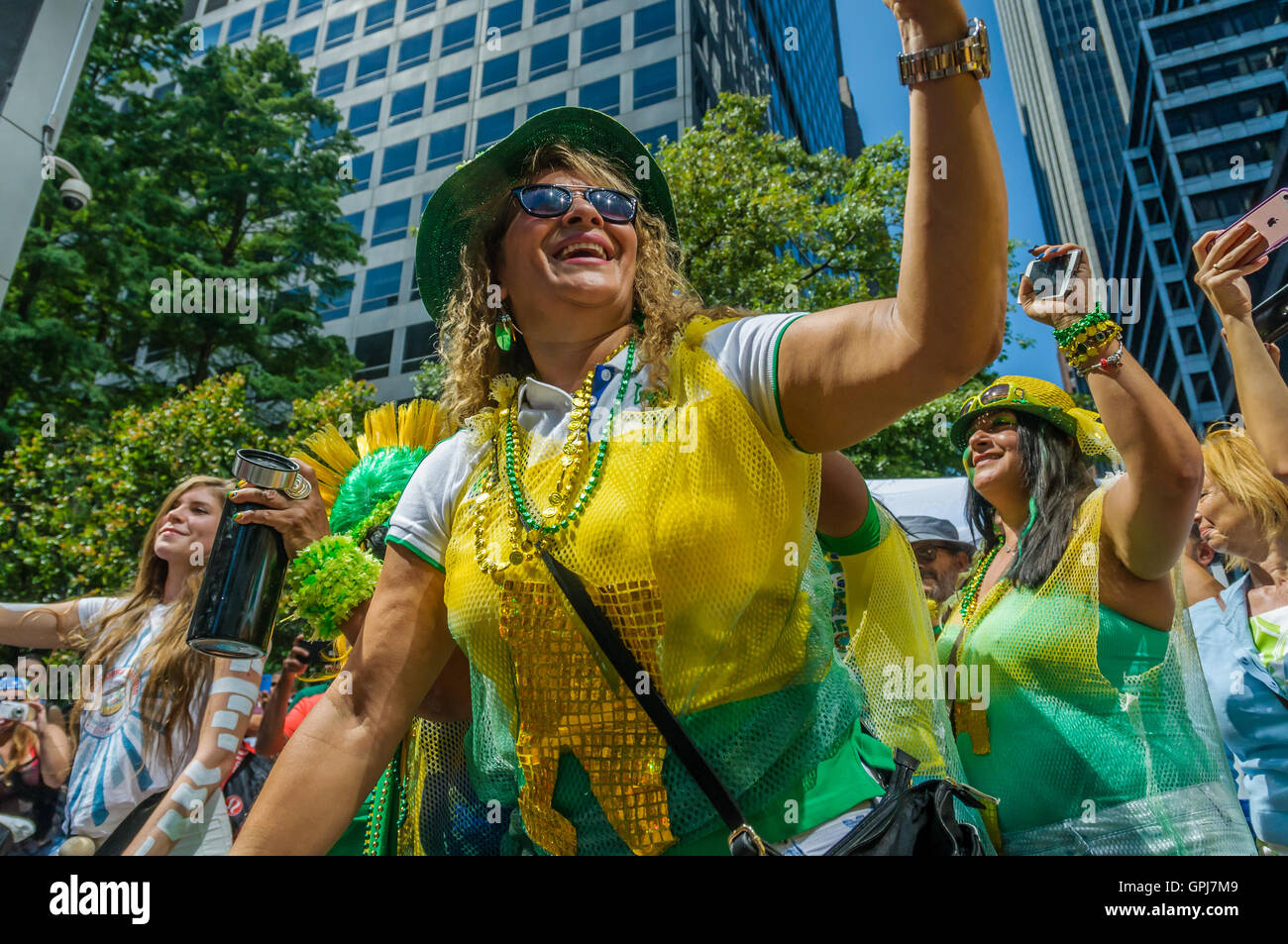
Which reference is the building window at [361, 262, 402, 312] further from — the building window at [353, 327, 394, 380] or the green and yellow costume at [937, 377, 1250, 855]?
the green and yellow costume at [937, 377, 1250, 855]

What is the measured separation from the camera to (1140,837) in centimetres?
195

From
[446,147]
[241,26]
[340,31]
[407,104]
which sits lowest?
[446,147]

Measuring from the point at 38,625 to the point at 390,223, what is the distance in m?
26.7

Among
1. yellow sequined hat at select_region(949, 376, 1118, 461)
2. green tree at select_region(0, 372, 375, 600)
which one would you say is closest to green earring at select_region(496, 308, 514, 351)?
yellow sequined hat at select_region(949, 376, 1118, 461)

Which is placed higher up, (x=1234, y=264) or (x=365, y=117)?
(x=365, y=117)

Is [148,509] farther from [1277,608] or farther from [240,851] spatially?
[1277,608]

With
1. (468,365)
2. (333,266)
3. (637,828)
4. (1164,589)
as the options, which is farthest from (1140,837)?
(333,266)

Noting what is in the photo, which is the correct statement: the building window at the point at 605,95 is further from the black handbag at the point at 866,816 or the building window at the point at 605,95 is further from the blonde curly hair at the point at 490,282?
the black handbag at the point at 866,816

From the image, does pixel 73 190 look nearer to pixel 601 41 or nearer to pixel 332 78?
pixel 601 41

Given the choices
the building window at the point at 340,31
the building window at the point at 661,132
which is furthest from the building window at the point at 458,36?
the building window at the point at 661,132

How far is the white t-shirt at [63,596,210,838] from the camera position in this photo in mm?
2734

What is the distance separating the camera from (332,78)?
3186 centimetres

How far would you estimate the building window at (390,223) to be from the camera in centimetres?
2778

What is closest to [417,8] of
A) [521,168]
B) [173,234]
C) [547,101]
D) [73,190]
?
[547,101]
